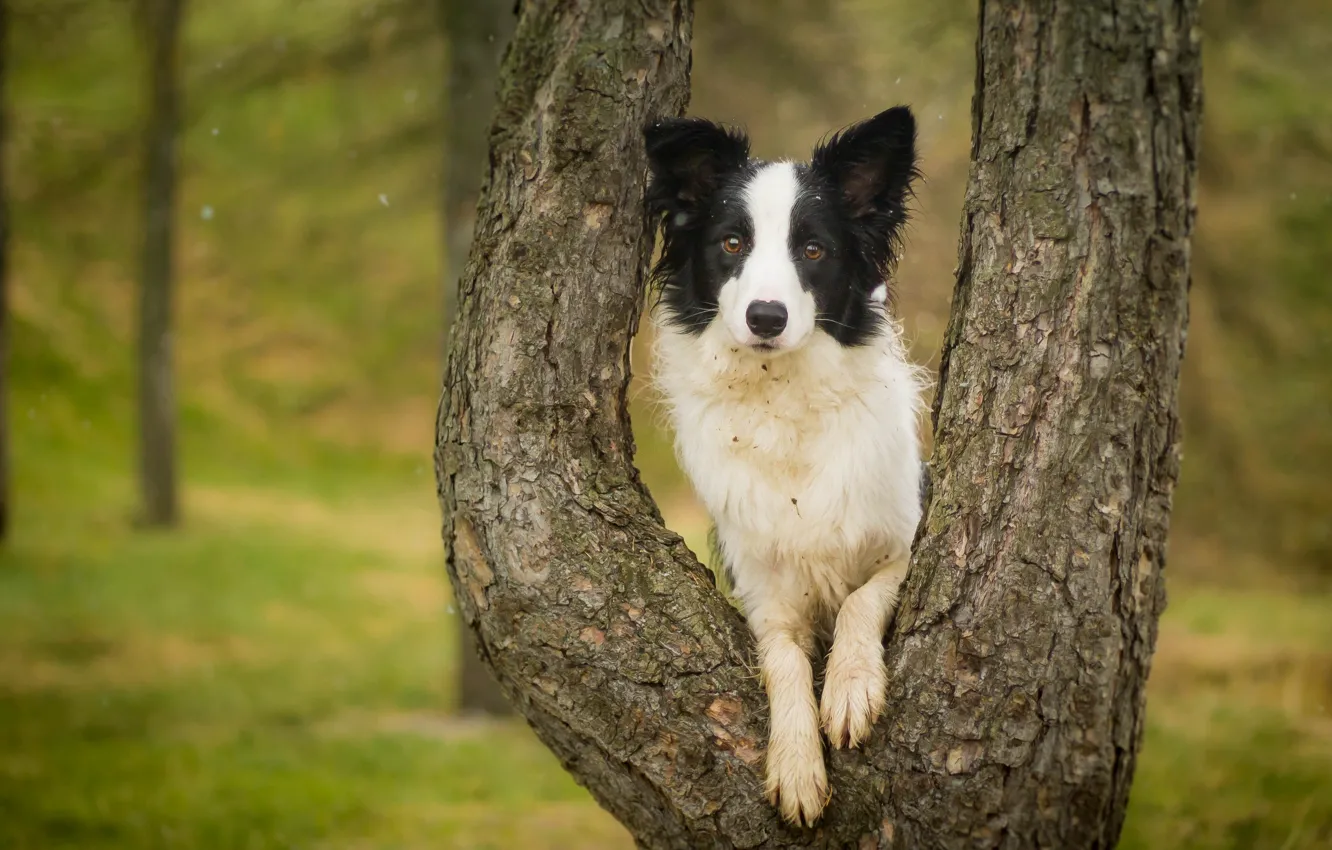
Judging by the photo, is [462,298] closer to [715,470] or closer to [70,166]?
[715,470]

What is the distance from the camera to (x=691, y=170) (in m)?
3.55

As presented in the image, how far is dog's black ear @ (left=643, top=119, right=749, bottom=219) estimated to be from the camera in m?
3.35

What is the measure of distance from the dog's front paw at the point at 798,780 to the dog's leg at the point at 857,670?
85 millimetres

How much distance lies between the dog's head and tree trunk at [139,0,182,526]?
11733 millimetres

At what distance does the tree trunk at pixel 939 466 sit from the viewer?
289 cm

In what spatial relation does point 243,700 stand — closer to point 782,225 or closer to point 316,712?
point 316,712

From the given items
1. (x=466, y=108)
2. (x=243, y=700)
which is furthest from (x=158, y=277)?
(x=466, y=108)

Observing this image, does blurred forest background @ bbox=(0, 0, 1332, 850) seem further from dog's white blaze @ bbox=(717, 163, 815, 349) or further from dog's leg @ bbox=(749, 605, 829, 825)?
dog's leg @ bbox=(749, 605, 829, 825)

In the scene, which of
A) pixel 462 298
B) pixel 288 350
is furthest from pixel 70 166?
pixel 462 298

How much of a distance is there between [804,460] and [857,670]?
73 cm

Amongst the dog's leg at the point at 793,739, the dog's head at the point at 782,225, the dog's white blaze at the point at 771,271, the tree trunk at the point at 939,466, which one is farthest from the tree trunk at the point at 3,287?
the dog's leg at the point at 793,739

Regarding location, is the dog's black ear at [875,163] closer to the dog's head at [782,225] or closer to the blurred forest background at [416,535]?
the dog's head at [782,225]

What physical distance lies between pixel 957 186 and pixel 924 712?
756cm

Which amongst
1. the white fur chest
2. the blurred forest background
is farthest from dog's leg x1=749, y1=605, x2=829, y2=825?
the blurred forest background
